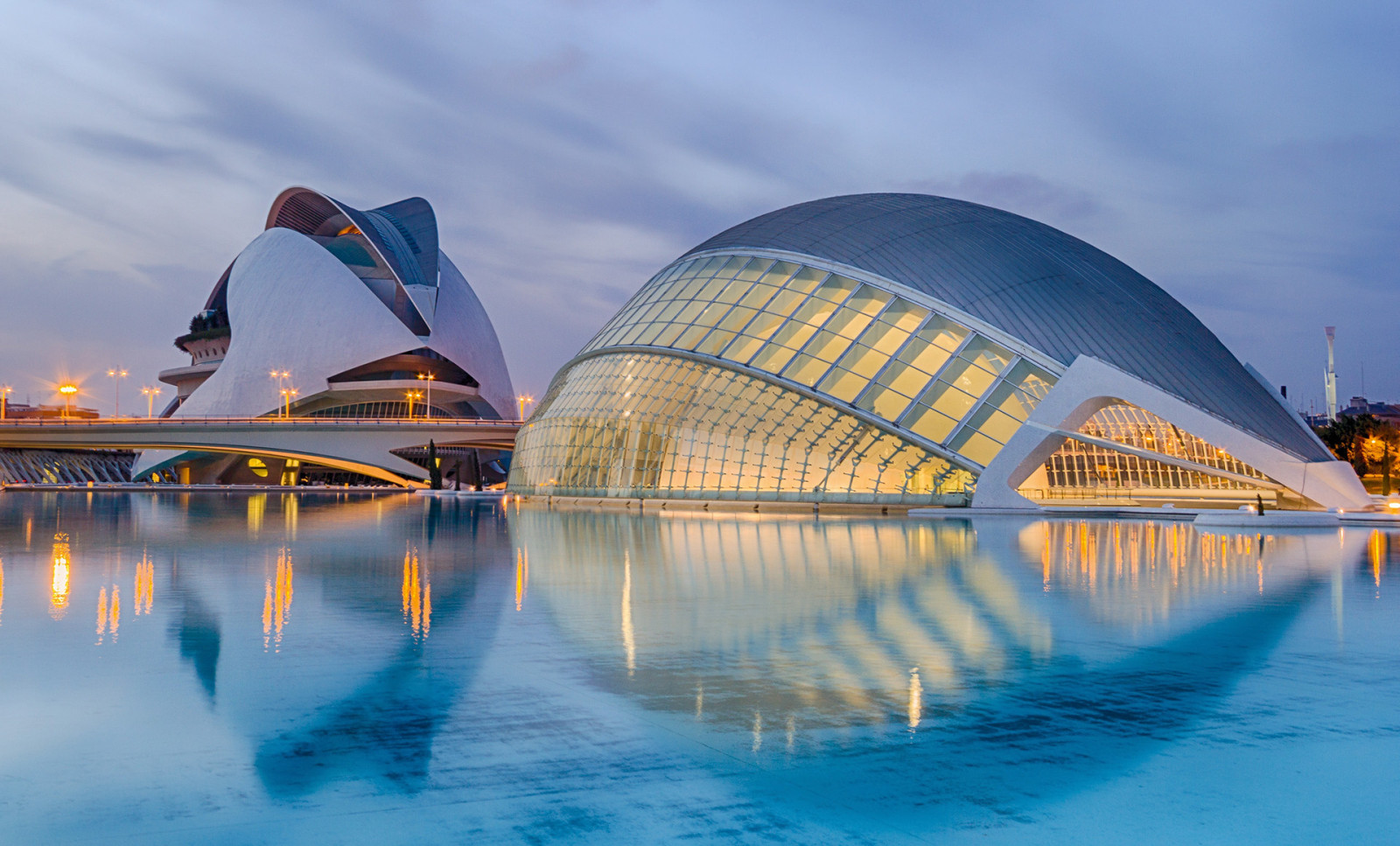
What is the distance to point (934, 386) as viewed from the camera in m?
33.7

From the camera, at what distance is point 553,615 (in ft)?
35.4

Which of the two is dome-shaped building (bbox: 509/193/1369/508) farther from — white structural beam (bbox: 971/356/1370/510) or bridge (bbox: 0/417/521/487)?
bridge (bbox: 0/417/521/487)

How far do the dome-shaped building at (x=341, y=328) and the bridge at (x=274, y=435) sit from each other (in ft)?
29.2

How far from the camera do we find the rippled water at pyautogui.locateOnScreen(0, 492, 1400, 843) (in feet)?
15.7

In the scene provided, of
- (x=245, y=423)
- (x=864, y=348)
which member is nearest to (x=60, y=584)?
(x=864, y=348)

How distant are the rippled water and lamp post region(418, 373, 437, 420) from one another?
74.7m

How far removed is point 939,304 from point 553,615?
86.3 ft

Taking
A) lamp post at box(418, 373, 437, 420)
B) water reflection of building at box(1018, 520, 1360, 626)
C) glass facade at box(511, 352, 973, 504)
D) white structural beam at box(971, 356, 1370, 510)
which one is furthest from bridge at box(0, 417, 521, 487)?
water reflection of building at box(1018, 520, 1360, 626)

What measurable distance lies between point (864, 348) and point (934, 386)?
2626 mm

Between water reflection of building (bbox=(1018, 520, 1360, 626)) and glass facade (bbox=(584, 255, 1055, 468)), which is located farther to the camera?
glass facade (bbox=(584, 255, 1055, 468))

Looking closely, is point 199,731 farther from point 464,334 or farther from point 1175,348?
point 464,334

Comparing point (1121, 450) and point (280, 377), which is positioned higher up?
point (280, 377)

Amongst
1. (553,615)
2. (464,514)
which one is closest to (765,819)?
(553,615)

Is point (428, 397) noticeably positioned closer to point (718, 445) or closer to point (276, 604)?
point (718, 445)
